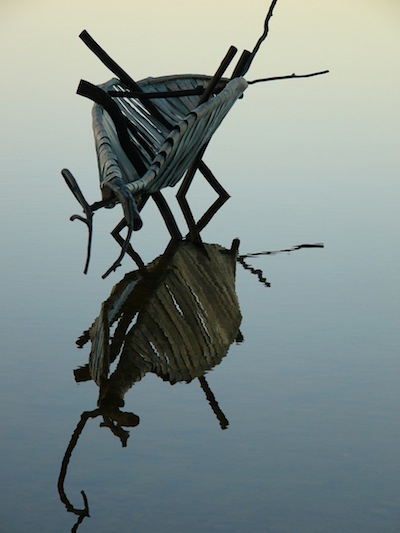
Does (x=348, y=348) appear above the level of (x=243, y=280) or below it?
below

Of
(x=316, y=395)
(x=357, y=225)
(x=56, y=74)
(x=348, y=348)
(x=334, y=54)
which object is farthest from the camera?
(x=334, y=54)

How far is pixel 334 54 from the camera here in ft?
62.0

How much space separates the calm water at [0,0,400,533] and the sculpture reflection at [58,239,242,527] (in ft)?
0.18

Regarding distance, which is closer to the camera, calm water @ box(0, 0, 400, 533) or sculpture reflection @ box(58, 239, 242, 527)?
calm water @ box(0, 0, 400, 533)

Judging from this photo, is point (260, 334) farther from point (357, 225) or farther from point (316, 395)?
point (357, 225)

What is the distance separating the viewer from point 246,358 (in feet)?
20.2

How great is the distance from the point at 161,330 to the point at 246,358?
0.45 metres

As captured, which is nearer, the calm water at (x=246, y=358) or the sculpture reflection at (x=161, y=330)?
the calm water at (x=246, y=358)

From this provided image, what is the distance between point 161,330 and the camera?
644cm

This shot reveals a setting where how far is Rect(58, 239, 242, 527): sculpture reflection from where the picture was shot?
559 centimetres

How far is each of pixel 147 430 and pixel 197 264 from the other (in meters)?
2.74

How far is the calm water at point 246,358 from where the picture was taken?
14.9ft

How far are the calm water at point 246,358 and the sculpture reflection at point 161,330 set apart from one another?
0.06 m

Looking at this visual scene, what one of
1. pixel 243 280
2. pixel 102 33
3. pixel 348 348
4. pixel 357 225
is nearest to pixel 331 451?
pixel 348 348
